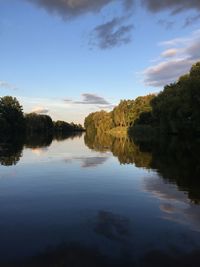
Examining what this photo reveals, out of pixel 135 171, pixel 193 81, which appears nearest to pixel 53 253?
pixel 135 171

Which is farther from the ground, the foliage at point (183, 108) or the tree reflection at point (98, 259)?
the foliage at point (183, 108)

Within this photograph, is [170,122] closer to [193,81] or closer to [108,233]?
[193,81]

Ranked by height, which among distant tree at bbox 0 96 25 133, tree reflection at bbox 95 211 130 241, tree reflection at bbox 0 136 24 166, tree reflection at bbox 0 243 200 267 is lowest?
tree reflection at bbox 0 243 200 267

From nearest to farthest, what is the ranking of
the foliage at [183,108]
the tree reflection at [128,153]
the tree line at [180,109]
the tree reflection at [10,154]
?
1. the tree reflection at [10,154]
2. the tree reflection at [128,153]
3. the foliage at [183,108]
4. the tree line at [180,109]

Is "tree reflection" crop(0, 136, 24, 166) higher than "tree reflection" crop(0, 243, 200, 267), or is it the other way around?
"tree reflection" crop(0, 136, 24, 166)

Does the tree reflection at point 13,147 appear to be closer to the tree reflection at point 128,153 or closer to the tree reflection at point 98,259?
the tree reflection at point 128,153

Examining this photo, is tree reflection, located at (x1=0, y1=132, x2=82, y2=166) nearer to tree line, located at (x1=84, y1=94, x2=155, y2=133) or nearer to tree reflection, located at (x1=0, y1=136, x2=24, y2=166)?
tree reflection, located at (x1=0, y1=136, x2=24, y2=166)

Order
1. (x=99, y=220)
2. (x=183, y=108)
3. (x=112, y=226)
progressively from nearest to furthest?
1. (x=112, y=226)
2. (x=99, y=220)
3. (x=183, y=108)

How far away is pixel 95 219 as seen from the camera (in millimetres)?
13625

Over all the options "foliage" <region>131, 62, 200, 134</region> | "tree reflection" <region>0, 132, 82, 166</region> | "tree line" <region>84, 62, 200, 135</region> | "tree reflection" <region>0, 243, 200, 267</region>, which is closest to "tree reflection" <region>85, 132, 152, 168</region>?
"tree reflection" <region>0, 132, 82, 166</region>

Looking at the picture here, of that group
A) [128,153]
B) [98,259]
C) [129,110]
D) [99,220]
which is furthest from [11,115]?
[98,259]

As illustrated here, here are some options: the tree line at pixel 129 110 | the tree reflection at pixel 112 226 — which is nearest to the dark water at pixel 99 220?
the tree reflection at pixel 112 226

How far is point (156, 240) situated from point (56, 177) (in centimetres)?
1415

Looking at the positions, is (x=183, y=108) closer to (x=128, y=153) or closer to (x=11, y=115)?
(x=128, y=153)
